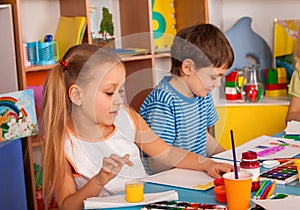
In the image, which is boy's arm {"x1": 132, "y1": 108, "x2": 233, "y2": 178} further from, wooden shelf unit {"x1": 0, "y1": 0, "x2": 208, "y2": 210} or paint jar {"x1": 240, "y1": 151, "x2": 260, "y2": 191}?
wooden shelf unit {"x1": 0, "y1": 0, "x2": 208, "y2": 210}

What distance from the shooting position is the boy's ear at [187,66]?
6.29ft

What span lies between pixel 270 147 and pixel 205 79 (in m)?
0.32

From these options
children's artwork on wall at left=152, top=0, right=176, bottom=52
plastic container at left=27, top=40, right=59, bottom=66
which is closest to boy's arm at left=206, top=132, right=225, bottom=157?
plastic container at left=27, top=40, right=59, bottom=66

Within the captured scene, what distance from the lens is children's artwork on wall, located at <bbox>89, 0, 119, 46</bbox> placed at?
10.6 ft

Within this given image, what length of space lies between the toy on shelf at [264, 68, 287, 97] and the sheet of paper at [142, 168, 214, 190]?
1.70 m

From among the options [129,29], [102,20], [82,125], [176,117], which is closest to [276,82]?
[129,29]

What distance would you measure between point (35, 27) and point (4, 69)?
0.47 metres

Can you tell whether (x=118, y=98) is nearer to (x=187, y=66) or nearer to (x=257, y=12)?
(x=187, y=66)

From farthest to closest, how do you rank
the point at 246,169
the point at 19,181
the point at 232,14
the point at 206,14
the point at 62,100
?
the point at 232,14 < the point at 206,14 < the point at 19,181 < the point at 62,100 < the point at 246,169

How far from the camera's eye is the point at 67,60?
1.73 meters

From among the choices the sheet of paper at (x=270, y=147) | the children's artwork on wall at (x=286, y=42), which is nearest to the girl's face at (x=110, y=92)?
the sheet of paper at (x=270, y=147)

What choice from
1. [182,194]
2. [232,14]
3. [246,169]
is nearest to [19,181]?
[182,194]

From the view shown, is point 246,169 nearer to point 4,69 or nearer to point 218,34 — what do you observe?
point 218,34

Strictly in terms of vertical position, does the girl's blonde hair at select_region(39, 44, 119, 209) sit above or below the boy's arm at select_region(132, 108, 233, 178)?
above
